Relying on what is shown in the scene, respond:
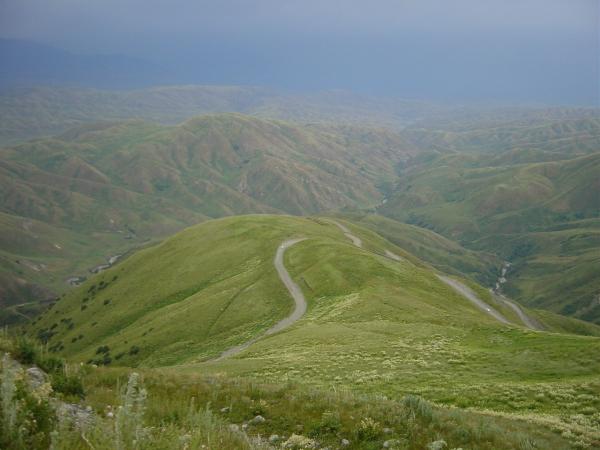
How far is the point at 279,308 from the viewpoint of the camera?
7269cm

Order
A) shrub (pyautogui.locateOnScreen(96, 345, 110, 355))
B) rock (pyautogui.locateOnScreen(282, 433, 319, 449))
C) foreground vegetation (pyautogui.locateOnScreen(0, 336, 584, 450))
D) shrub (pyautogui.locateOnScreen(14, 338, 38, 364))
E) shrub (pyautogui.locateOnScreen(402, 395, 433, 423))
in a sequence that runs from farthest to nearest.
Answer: shrub (pyautogui.locateOnScreen(96, 345, 110, 355)), shrub (pyautogui.locateOnScreen(14, 338, 38, 364)), shrub (pyautogui.locateOnScreen(402, 395, 433, 423)), rock (pyautogui.locateOnScreen(282, 433, 319, 449)), foreground vegetation (pyautogui.locateOnScreen(0, 336, 584, 450))

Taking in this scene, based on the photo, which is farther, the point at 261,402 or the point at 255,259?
the point at 255,259

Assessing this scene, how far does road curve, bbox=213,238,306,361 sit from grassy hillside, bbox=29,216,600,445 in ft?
4.67

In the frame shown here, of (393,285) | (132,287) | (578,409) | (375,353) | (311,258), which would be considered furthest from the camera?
(132,287)

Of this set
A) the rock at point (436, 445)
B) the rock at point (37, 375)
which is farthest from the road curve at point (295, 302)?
the rock at point (436, 445)

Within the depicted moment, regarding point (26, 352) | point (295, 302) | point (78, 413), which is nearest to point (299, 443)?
point (78, 413)

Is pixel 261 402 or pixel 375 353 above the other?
pixel 261 402

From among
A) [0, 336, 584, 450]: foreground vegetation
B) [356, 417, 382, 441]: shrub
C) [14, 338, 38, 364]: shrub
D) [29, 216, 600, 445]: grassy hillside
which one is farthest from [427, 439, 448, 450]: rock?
[14, 338, 38, 364]: shrub

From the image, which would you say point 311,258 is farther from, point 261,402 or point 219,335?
point 261,402

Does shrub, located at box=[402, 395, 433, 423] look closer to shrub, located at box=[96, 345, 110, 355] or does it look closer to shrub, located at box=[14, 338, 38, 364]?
shrub, located at box=[14, 338, 38, 364]

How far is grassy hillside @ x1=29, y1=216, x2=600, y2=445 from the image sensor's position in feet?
87.0

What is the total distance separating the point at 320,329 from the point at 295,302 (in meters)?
24.2

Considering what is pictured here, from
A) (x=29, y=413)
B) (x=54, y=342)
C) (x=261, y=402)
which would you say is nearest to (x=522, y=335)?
(x=261, y=402)

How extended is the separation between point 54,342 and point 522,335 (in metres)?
111
